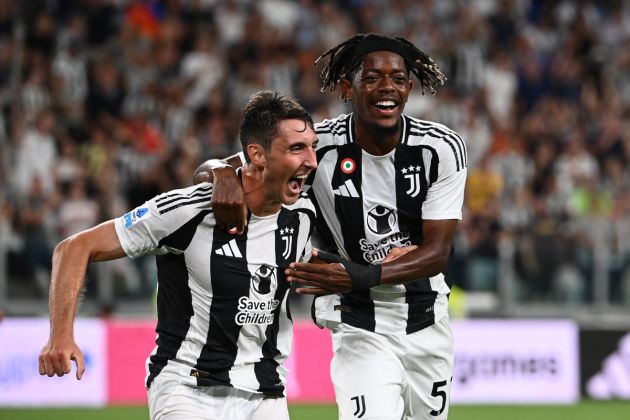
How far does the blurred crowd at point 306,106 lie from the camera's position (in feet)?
41.5

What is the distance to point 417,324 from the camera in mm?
5977

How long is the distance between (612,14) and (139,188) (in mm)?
8977

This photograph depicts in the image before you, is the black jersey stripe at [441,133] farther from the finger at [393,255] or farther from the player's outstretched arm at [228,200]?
the player's outstretched arm at [228,200]

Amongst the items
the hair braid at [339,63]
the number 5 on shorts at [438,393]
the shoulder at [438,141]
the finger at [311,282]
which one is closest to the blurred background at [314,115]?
the number 5 on shorts at [438,393]

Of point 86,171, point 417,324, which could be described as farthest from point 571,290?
point 417,324

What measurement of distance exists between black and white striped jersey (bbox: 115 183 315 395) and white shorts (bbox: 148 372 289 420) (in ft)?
0.13

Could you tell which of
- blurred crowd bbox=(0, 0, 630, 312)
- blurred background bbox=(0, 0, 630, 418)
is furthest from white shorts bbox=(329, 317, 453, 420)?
blurred crowd bbox=(0, 0, 630, 312)

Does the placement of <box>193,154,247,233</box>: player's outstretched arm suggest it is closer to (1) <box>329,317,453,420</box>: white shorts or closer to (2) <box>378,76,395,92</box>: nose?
(2) <box>378,76,395,92</box>: nose

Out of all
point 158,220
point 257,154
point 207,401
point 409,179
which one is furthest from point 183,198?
point 409,179

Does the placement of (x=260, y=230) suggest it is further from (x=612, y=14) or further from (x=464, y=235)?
(x=612, y=14)

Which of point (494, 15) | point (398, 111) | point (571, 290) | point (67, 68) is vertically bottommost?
point (571, 290)

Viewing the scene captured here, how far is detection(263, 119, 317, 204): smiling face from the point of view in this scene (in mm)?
5094

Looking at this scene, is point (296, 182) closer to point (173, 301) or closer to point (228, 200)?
point (228, 200)

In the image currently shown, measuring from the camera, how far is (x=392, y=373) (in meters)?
5.82
